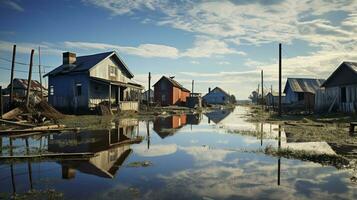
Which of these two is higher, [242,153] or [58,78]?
[58,78]

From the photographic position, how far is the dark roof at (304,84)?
48.7 metres

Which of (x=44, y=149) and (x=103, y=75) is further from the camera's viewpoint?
(x=103, y=75)

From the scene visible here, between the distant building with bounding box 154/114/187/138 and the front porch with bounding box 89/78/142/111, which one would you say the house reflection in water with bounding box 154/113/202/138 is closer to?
the distant building with bounding box 154/114/187/138

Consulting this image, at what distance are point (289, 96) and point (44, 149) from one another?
4708 centimetres

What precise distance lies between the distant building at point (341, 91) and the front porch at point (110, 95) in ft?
75.5

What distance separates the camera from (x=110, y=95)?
110 ft

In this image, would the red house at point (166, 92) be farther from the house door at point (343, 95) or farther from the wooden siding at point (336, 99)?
the house door at point (343, 95)

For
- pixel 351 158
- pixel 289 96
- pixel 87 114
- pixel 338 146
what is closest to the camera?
pixel 351 158

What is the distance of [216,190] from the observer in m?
6.84

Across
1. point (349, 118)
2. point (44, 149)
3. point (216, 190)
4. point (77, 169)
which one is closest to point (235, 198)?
point (216, 190)

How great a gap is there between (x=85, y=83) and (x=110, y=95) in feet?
10.2

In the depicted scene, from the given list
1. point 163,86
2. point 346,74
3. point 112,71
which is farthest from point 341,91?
point 163,86

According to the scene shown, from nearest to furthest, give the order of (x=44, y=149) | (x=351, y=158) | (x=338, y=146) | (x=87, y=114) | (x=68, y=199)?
(x=68, y=199)
(x=351, y=158)
(x=44, y=149)
(x=338, y=146)
(x=87, y=114)

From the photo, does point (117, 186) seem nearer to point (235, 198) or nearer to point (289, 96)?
point (235, 198)
